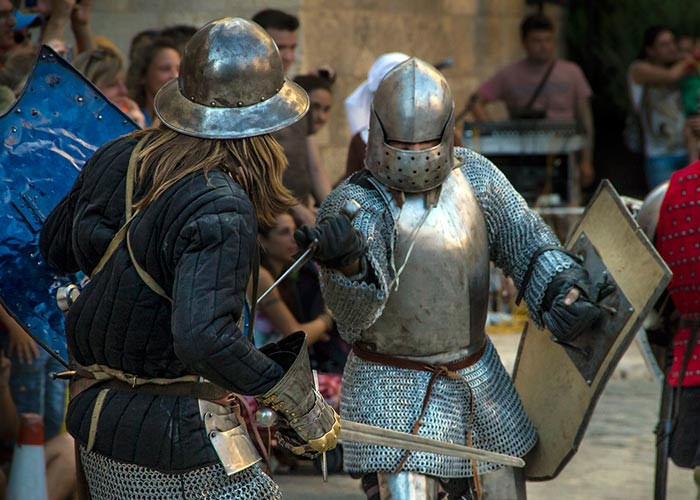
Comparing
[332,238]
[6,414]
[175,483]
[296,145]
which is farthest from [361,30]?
[175,483]

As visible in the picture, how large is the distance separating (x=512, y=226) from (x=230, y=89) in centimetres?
135

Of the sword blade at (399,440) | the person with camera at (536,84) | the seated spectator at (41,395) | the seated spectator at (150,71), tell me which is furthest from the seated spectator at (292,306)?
the person with camera at (536,84)

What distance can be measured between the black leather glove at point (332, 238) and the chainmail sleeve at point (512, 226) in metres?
0.74

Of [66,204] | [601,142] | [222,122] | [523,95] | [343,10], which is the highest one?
[222,122]

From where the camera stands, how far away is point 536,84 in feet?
29.3

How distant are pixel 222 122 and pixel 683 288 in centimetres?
202

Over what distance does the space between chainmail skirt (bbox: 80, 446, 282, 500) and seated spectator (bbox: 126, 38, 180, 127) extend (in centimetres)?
280

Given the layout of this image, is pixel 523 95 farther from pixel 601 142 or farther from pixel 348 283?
pixel 348 283

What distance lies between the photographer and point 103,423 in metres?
3.01

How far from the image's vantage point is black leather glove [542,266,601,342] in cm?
393

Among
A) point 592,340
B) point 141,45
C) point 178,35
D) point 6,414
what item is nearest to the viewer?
point 592,340

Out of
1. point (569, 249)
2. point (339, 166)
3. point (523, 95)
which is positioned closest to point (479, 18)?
point (523, 95)

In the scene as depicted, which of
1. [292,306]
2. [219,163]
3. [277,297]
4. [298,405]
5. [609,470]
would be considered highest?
[219,163]

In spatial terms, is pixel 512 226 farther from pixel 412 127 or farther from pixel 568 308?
pixel 412 127
